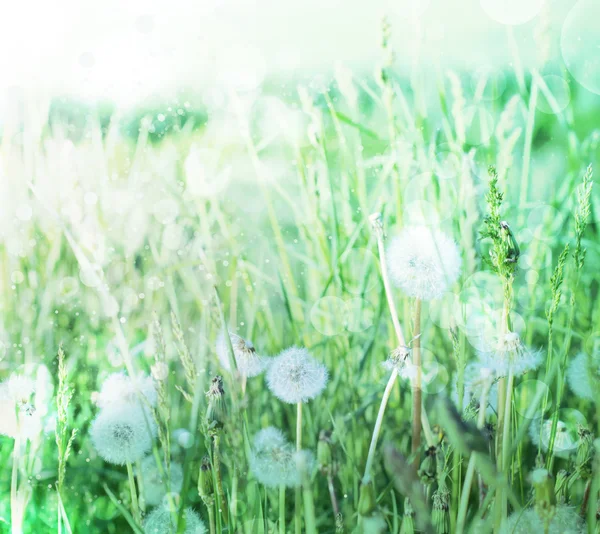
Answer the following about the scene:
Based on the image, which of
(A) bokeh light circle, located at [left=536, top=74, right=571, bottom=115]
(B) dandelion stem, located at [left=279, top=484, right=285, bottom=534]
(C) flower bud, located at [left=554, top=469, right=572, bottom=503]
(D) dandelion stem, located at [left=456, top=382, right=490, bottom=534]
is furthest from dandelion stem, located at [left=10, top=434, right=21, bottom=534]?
(A) bokeh light circle, located at [left=536, top=74, right=571, bottom=115]

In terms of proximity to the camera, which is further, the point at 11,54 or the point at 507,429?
the point at 11,54

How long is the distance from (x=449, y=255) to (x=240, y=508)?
1.33ft

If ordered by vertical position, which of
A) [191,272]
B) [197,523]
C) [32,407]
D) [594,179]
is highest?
[594,179]

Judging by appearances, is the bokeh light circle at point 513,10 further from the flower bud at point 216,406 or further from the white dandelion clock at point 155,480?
the white dandelion clock at point 155,480

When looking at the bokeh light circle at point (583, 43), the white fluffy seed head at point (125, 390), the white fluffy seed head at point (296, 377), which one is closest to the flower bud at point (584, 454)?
the white fluffy seed head at point (296, 377)

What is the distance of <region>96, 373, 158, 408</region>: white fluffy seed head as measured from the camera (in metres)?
0.86

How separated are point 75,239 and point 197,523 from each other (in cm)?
41

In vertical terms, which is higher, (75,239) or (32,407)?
(75,239)

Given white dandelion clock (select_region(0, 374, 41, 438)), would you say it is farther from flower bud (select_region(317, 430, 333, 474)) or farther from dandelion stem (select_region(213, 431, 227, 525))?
flower bud (select_region(317, 430, 333, 474))

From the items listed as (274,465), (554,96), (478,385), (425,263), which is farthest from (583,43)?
(274,465)

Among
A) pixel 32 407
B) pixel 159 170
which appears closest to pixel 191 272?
pixel 159 170

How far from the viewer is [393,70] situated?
0.83 m

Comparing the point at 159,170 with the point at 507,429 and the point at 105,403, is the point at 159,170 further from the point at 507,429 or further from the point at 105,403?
the point at 507,429

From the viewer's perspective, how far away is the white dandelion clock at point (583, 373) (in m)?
0.82
